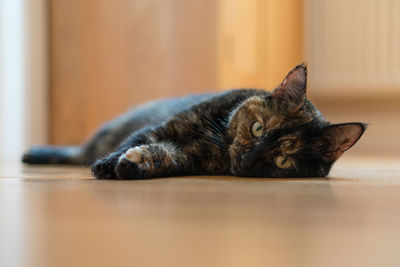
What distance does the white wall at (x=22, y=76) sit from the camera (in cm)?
246

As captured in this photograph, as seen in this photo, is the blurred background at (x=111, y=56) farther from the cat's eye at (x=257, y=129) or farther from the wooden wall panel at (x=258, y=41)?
the cat's eye at (x=257, y=129)

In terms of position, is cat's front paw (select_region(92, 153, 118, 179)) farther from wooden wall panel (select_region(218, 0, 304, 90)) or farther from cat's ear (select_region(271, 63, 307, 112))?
wooden wall panel (select_region(218, 0, 304, 90))

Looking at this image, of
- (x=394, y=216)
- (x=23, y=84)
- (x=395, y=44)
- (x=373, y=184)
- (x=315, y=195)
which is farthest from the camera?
(x=395, y=44)

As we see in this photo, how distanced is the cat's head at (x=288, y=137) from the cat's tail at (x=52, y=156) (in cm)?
94

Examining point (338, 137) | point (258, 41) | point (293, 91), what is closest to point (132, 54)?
point (258, 41)

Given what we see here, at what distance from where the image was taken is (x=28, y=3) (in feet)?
8.80

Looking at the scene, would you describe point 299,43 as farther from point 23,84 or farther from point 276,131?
point 276,131

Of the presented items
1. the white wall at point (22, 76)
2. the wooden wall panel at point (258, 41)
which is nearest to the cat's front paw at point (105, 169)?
the white wall at point (22, 76)

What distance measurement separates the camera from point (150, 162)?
1.21 metres

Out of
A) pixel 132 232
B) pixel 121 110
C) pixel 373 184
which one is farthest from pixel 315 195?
pixel 121 110

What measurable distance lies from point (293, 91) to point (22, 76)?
1.84m

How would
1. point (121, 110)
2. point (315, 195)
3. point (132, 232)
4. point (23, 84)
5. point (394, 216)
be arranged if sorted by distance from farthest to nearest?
1. point (121, 110)
2. point (23, 84)
3. point (315, 195)
4. point (394, 216)
5. point (132, 232)

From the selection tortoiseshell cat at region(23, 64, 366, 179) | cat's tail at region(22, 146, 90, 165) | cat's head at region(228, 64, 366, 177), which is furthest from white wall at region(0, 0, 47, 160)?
cat's head at region(228, 64, 366, 177)

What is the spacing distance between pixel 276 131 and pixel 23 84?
187 cm
